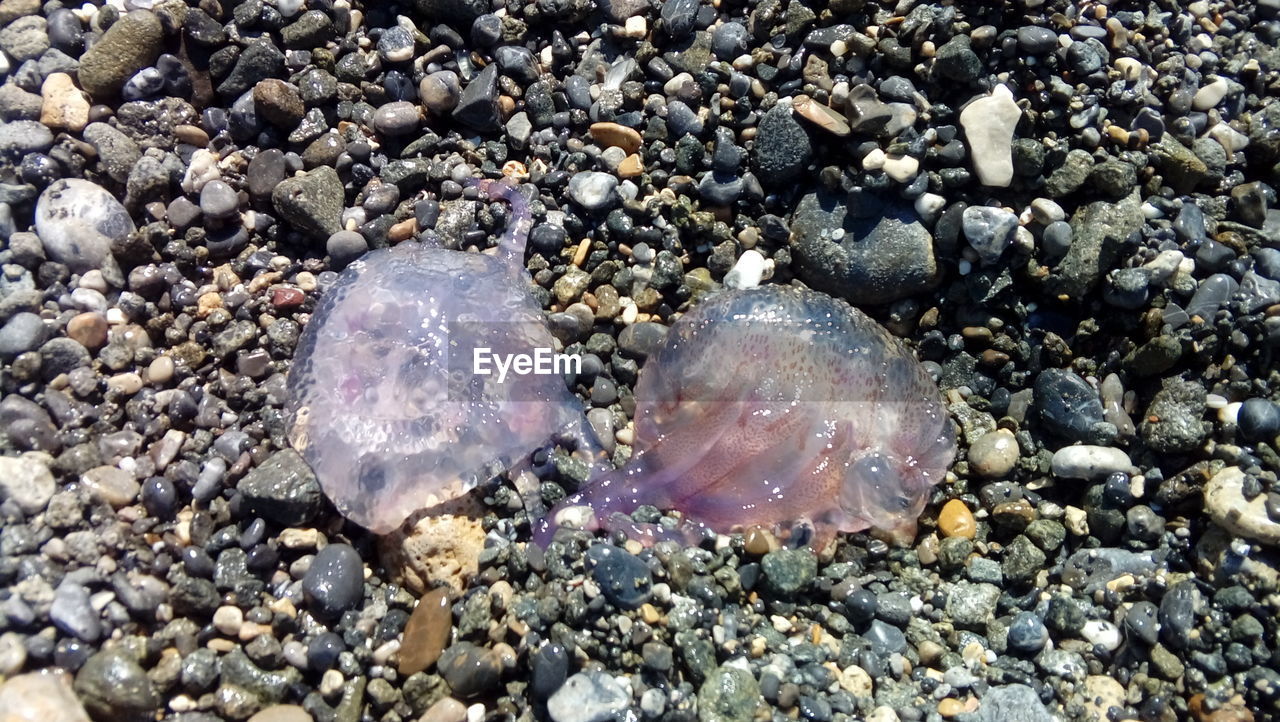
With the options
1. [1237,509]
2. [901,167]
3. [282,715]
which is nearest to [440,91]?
[901,167]

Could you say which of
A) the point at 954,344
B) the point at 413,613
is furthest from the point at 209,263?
the point at 954,344

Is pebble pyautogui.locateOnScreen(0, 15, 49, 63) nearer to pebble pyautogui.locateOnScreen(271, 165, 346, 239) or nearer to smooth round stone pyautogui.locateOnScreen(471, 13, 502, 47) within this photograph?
pebble pyautogui.locateOnScreen(271, 165, 346, 239)

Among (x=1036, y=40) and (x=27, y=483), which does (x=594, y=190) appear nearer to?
(x=1036, y=40)

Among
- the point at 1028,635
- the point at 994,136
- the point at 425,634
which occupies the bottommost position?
the point at 1028,635

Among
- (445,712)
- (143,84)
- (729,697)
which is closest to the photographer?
(729,697)

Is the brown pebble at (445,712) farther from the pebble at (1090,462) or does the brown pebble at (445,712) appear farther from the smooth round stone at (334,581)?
the pebble at (1090,462)

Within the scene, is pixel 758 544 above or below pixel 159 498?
below

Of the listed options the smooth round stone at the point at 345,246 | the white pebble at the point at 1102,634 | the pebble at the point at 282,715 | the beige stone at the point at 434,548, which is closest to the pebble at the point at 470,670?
the beige stone at the point at 434,548
